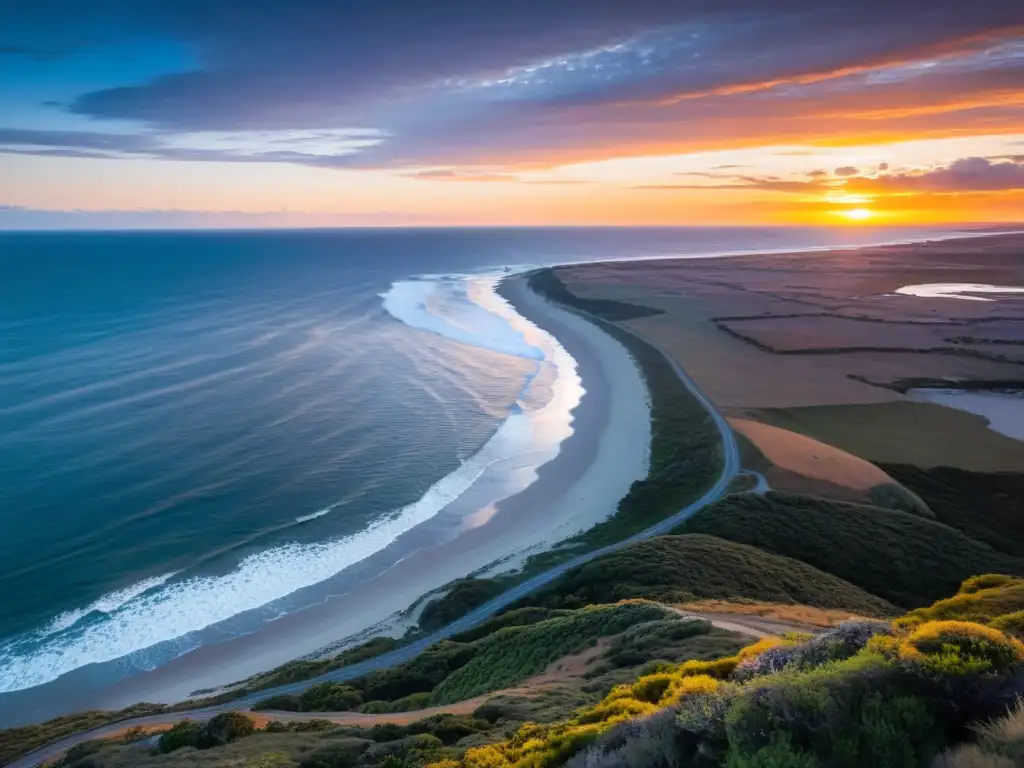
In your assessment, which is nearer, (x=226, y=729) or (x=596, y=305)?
(x=226, y=729)

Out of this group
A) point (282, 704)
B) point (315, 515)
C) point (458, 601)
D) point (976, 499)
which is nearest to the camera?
point (282, 704)

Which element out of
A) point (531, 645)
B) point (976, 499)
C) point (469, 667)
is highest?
point (531, 645)

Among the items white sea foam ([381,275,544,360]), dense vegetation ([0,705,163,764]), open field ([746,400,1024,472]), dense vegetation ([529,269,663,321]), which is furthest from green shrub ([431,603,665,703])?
dense vegetation ([529,269,663,321])

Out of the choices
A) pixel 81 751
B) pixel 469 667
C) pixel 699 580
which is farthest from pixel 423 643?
pixel 699 580

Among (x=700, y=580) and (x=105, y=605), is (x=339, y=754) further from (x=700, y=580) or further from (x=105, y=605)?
(x=105, y=605)

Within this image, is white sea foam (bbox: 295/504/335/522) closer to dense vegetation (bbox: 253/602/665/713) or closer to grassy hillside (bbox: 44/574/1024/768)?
dense vegetation (bbox: 253/602/665/713)

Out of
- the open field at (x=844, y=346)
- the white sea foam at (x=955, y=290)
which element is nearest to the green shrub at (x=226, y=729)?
the open field at (x=844, y=346)

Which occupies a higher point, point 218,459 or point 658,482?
point 218,459

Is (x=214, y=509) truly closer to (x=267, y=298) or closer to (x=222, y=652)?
(x=222, y=652)
